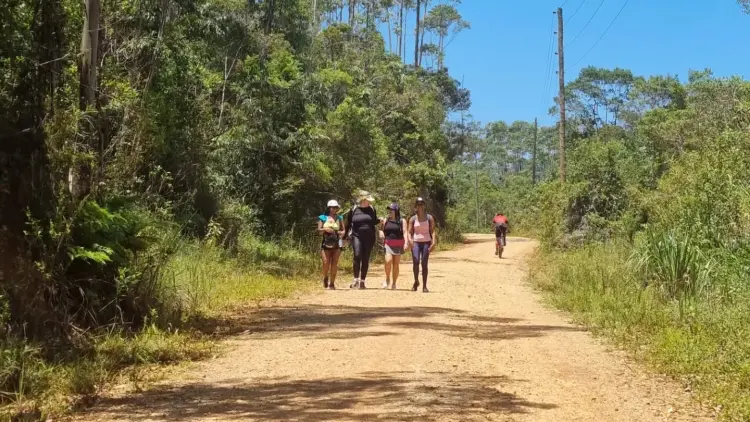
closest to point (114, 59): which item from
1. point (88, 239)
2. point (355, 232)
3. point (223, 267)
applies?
point (223, 267)

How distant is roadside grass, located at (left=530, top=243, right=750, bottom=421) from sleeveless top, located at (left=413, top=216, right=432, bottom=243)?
250 centimetres

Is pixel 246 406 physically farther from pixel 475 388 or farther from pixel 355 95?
pixel 355 95

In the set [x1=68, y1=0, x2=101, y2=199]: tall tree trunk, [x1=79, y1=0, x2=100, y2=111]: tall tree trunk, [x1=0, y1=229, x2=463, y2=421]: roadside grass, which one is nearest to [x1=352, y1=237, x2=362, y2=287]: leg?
[x1=0, y1=229, x2=463, y2=421]: roadside grass

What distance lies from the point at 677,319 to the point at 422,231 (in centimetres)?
531

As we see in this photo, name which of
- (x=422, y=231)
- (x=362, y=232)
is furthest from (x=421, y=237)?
(x=362, y=232)

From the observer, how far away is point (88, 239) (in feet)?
23.9

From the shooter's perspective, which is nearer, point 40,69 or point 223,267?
point 40,69

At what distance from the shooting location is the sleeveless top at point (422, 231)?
13.2 meters

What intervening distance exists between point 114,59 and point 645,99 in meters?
57.1

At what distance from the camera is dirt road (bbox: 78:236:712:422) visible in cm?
524

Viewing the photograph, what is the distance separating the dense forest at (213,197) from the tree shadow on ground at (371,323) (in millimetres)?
891

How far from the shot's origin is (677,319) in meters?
8.77

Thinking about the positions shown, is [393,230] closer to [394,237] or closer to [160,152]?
[394,237]

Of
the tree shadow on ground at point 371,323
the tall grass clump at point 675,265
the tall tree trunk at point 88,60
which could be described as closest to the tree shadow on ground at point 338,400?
the tree shadow on ground at point 371,323
